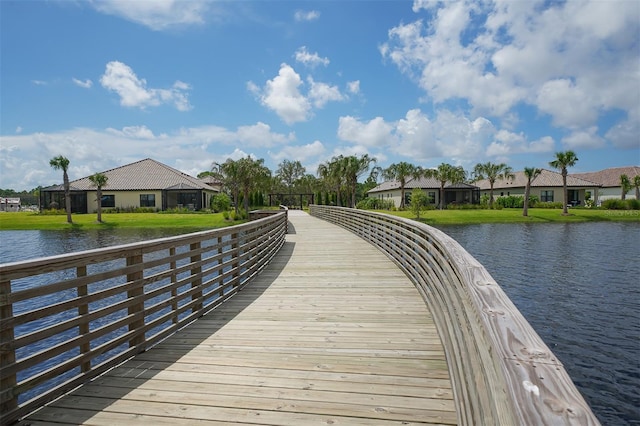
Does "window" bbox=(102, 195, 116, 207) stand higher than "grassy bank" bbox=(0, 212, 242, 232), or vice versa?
"window" bbox=(102, 195, 116, 207)

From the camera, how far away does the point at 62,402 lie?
3105 millimetres

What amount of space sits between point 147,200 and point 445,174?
37021mm

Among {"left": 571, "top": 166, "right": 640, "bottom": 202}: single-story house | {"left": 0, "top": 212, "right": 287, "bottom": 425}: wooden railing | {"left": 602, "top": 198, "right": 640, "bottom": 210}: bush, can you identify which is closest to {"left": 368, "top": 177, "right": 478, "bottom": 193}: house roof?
{"left": 602, "top": 198, "right": 640, "bottom": 210}: bush

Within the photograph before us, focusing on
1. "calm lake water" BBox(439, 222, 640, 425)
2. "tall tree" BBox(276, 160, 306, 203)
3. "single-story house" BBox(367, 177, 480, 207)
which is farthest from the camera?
"tall tree" BBox(276, 160, 306, 203)

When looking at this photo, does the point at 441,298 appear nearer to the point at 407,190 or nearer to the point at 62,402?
the point at 62,402

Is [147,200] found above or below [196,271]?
above

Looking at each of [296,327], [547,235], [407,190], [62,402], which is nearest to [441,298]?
[296,327]

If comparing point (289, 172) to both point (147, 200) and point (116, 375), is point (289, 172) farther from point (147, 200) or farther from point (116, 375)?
point (116, 375)

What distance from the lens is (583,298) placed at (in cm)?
1059

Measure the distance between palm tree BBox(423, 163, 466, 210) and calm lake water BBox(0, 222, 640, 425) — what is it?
2705 centimetres

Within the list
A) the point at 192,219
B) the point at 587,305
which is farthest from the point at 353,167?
the point at 587,305

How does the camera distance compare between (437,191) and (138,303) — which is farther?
(437,191)

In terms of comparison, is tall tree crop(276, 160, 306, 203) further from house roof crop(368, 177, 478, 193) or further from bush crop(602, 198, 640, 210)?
bush crop(602, 198, 640, 210)

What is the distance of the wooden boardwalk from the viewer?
2885mm
